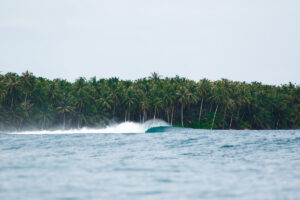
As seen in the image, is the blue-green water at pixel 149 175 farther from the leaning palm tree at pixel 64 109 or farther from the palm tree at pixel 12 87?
the leaning palm tree at pixel 64 109

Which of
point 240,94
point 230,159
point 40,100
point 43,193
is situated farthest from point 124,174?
point 240,94

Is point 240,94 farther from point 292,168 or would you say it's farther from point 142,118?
point 292,168

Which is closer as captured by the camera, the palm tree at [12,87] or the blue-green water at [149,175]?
the blue-green water at [149,175]

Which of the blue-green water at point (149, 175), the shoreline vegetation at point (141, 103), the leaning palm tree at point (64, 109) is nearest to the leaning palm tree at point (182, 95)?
the shoreline vegetation at point (141, 103)

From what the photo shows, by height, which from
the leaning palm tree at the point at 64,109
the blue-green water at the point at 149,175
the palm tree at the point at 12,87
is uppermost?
the palm tree at the point at 12,87

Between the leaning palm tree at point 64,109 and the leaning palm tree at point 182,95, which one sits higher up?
the leaning palm tree at point 182,95

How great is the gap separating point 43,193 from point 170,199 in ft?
14.2

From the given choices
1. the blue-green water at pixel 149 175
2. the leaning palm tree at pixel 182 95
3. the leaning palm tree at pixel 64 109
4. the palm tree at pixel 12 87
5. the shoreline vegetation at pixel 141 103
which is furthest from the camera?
the leaning palm tree at pixel 182 95

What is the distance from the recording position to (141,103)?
Result: 10431 cm

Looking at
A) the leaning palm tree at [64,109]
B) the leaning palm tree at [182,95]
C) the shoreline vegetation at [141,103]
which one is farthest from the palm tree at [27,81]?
the leaning palm tree at [182,95]

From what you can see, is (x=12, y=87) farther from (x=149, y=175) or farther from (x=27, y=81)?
(x=149, y=175)

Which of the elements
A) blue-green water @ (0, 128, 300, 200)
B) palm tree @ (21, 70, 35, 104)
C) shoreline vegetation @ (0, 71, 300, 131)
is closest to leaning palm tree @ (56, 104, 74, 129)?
shoreline vegetation @ (0, 71, 300, 131)

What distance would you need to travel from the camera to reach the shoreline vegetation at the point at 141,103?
94.6m

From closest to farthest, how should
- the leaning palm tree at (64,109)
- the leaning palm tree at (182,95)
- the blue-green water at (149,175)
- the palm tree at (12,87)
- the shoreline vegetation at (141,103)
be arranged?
the blue-green water at (149,175), the palm tree at (12,87), the shoreline vegetation at (141,103), the leaning palm tree at (64,109), the leaning palm tree at (182,95)
